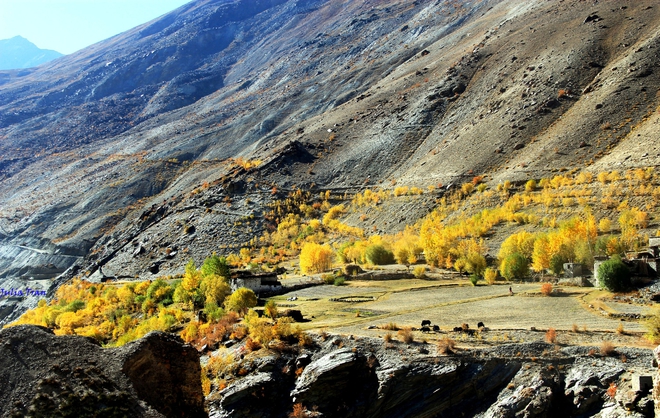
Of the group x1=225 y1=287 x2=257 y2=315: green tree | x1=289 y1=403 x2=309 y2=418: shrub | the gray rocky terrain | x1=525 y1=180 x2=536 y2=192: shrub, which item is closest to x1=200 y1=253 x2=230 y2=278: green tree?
x1=225 y1=287 x2=257 y2=315: green tree

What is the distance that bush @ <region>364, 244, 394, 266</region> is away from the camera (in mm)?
53688

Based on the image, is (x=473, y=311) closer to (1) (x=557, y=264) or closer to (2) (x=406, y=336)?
(2) (x=406, y=336)

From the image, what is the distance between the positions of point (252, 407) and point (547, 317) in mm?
14528

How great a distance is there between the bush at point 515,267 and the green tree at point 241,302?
18632mm

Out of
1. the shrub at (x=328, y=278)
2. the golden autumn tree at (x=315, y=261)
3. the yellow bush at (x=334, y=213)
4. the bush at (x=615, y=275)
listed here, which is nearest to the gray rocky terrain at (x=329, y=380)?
the bush at (x=615, y=275)

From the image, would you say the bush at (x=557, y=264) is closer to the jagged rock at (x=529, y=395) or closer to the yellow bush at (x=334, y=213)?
the jagged rock at (x=529, y=395)

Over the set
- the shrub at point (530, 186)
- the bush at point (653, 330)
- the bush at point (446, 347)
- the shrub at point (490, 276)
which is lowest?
the shrub at point (490, 276)

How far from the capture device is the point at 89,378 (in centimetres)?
1399

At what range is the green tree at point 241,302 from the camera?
32.6 metres

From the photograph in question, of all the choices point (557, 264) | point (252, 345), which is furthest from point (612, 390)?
point (557, 264)

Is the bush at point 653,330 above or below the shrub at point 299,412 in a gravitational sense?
→ below

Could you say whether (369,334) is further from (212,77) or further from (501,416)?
(212,77)

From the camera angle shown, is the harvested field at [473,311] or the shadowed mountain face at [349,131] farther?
the shadowed mountain face at [349,131]

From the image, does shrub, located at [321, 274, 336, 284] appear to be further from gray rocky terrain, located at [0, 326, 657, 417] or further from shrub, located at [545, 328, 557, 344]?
shrub, located at [545, 328, 557, 344]
